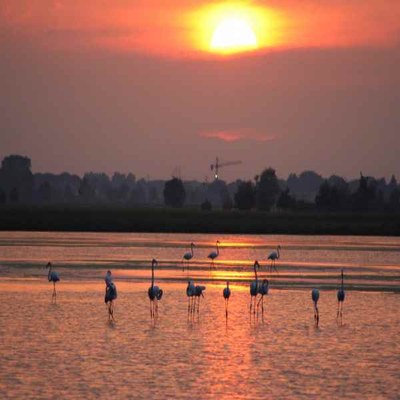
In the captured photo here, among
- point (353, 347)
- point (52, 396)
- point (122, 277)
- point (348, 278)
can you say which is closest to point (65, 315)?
point (353, 347)

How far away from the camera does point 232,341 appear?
22.0 metres

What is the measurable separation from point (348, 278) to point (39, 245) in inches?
915

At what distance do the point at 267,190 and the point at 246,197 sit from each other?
2099cm

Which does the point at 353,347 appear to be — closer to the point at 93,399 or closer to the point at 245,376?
the point at 245,376

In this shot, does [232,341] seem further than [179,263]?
No

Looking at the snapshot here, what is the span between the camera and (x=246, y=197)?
163000mm

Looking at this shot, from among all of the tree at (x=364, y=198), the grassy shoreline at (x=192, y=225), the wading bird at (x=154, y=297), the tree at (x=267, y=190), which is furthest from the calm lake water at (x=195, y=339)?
the tree at (x=267, y=190)

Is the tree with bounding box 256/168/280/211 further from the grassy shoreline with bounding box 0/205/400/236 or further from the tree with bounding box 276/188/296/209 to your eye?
the grassy shoreline with bounding box 0/205/400/236

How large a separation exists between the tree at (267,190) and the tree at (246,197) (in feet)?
17.5

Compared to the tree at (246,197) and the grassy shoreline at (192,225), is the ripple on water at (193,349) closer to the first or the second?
the grassy shoreline at (192,225)

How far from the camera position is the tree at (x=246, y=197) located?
16125 centimetres

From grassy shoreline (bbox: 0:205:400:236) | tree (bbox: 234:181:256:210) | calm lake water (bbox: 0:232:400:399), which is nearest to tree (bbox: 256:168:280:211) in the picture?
tree (bbox: 234:181:256:210)

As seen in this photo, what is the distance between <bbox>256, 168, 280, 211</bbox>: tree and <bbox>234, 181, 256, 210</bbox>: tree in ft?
17.5

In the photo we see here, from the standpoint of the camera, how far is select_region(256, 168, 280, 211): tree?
6867 inches
